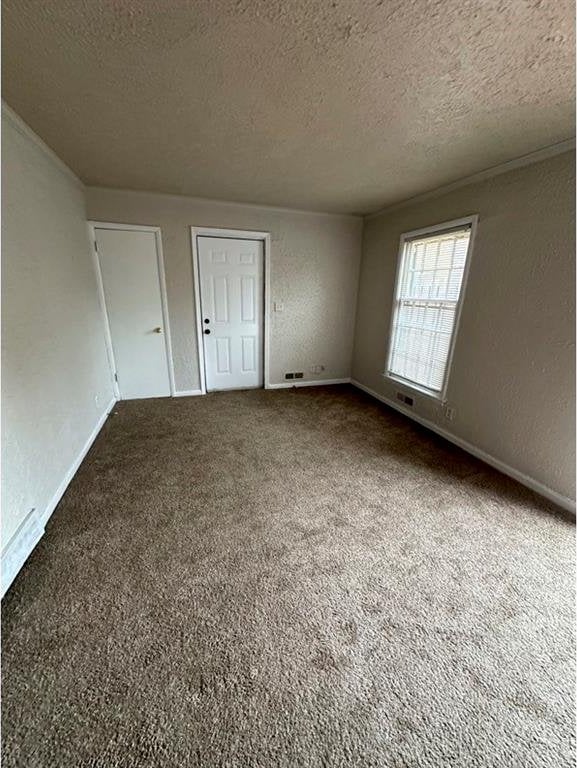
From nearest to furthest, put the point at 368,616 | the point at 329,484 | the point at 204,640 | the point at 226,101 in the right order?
the point at 204,640
the point at 368,616
the point at 226,101
the point at 329,484

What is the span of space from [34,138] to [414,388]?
3.78 m

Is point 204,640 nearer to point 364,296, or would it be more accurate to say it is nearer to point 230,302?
point 230,302

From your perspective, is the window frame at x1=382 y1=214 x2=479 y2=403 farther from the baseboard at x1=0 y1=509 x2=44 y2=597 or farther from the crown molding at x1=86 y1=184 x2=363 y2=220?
the baseboard at x1=0 y1=509 x2=44 y2=597

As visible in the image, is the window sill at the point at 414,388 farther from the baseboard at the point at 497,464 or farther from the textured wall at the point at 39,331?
the textured wall at the point at 39,331

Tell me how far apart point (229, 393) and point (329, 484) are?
2227mm

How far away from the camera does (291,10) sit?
3.63 ft

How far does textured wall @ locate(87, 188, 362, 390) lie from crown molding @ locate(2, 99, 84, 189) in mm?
574

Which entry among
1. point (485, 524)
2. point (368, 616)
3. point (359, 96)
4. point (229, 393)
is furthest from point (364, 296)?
point (368, 616)

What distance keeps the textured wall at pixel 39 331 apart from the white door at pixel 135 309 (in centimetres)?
48

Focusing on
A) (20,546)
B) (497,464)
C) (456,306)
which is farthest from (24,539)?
(456,306)

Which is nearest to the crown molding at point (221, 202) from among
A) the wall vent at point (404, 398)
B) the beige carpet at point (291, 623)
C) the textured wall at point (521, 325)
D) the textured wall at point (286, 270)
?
the textured wall at point (286, 270)

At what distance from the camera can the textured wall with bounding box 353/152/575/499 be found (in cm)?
200

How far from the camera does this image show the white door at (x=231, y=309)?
3680 mm

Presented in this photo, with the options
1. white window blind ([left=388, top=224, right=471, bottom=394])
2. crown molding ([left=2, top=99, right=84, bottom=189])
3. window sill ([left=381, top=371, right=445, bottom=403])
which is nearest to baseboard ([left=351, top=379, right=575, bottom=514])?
window sill ([left=381, top=371, right=445, bottom=403])
